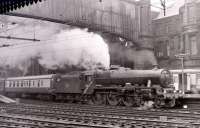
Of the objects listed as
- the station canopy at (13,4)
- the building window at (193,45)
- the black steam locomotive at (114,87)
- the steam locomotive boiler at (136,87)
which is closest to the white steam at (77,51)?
the black steam locomotive at (114,87)

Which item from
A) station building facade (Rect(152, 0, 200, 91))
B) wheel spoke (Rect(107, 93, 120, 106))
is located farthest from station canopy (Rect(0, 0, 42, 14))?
station building facade (Rect(152, 0, 200, 91))

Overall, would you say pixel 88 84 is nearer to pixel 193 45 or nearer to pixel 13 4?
pixel 13 4

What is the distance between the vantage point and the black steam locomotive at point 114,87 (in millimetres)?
16766

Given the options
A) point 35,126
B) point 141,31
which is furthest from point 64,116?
point 141,31

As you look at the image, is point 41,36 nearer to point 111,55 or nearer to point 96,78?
point 111,55

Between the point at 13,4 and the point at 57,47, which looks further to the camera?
the point at 57,47

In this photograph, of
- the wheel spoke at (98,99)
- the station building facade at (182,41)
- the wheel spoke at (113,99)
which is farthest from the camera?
the station building facade at (182,41)

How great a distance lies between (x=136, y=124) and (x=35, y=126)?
3.26m

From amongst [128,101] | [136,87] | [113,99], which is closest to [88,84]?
[113,99]

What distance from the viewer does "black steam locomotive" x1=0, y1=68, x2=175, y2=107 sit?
16766mm

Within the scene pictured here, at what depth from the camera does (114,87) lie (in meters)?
17.8

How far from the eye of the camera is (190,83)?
88.7 ft

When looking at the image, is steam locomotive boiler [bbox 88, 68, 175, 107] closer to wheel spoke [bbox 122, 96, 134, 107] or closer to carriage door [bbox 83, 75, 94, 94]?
wheel spoke [bbox 122, 96, 134, 107]

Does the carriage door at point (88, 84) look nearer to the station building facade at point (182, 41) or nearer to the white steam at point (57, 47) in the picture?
the white steam at point (57, 47)
